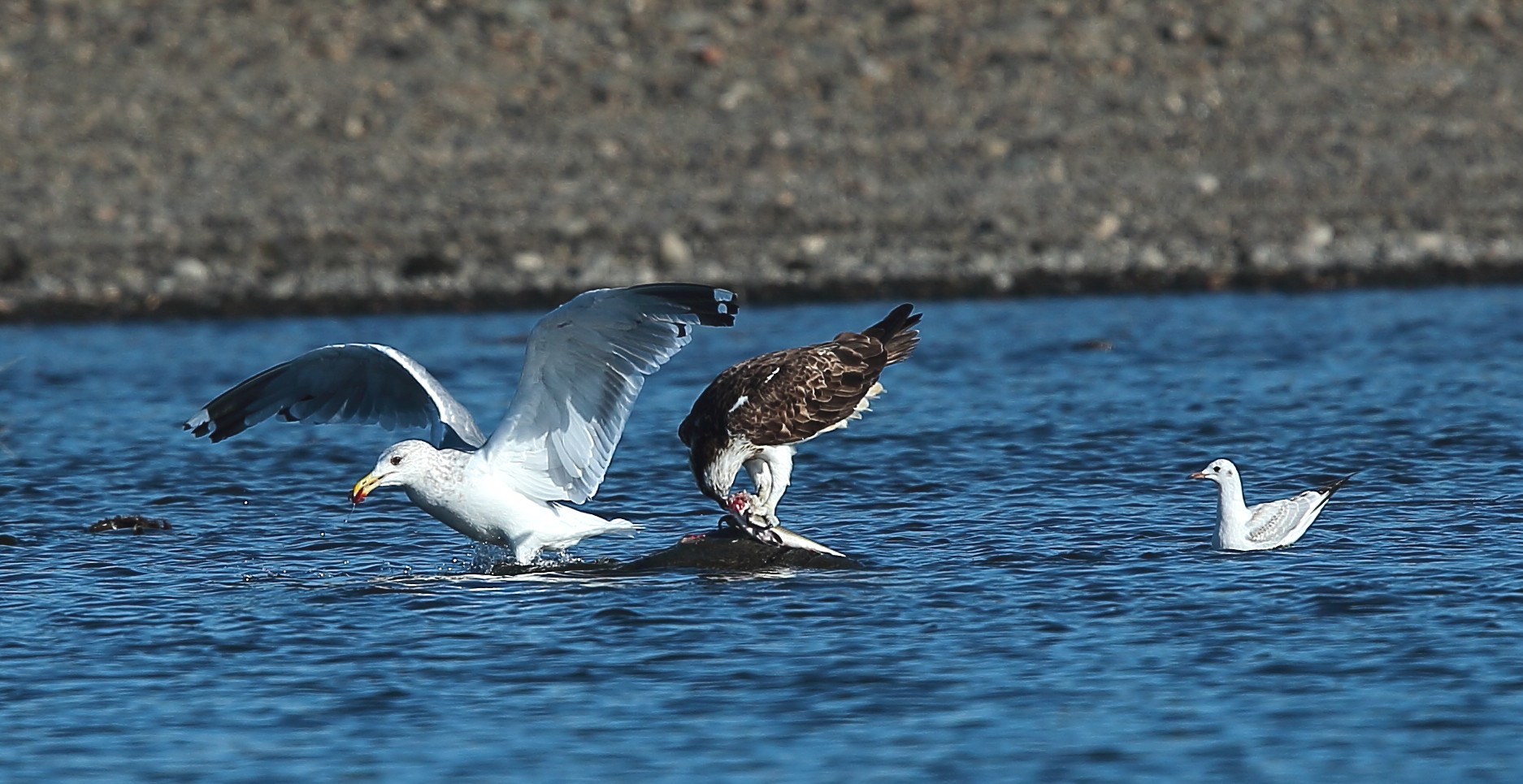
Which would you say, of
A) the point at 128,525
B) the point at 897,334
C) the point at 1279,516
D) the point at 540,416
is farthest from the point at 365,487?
the point at 1279,516

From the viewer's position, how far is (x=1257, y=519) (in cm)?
955

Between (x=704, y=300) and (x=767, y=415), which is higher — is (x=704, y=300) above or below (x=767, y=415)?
above

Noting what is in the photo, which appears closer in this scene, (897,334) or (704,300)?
(704,300)

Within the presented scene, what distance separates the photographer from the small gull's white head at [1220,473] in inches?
380

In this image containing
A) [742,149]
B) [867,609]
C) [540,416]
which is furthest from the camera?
[742,149]

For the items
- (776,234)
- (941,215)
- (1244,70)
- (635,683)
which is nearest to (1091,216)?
(941,215)

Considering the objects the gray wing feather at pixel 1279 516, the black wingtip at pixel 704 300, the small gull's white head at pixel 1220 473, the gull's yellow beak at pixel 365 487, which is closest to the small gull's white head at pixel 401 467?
the gull's yellow beak at pixel 365 487

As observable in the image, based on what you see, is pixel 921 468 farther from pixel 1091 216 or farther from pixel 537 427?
pixel 1091 216

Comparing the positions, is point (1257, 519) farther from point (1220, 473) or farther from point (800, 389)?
point (800, 389)

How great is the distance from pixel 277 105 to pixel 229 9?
8.88 feet

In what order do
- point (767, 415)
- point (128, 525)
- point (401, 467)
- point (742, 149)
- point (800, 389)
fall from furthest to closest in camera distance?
point (742, 149), point (128, 525), point (800, 389), point (767, 415), point (401, 467)

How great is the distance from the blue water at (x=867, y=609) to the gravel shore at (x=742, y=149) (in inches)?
148

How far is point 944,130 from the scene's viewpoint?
21.7 m

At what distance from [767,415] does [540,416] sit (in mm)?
1038
